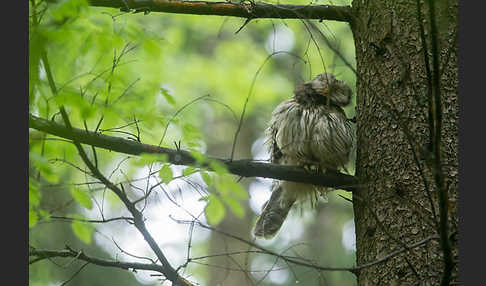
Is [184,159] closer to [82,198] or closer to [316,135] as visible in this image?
[82,198]

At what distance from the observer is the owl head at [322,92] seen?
4.61 meters

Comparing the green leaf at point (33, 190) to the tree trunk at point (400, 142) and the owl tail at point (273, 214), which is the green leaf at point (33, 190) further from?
the owl tail at point (273, 214)

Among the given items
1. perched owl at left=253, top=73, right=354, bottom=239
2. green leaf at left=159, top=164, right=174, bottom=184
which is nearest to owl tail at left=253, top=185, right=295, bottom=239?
perched owl at left=253, top=73, right=354, bottom=239

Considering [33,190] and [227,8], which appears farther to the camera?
[227,8]

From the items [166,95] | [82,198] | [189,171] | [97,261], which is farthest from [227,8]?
[97,261]

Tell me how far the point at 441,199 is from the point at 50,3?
1.98 m

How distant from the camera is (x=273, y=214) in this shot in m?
5.13

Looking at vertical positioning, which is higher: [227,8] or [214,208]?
[227,8]

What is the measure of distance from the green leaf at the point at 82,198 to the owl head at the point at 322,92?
6.85 ft

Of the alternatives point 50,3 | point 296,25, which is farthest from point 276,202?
point 296,25

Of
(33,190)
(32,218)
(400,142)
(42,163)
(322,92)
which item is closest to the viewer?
(42,163)

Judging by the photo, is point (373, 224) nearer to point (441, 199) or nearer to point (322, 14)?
point (441, 199)

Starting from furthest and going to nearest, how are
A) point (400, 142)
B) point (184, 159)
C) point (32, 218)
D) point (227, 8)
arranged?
point (227, 8) → point (400, 142) → point (184, 159) → point (32, 218)

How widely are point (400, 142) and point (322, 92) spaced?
117 cm
